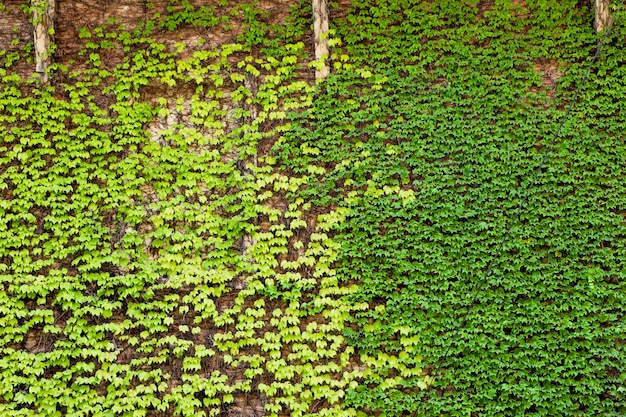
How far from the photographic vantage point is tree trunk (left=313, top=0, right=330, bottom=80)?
6313 millimetres

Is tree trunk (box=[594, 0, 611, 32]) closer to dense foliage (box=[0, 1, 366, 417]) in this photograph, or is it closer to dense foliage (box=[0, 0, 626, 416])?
dense foliage (box=[0, 0, 626, 416])

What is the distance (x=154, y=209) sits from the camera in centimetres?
585

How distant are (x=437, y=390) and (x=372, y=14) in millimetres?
4385

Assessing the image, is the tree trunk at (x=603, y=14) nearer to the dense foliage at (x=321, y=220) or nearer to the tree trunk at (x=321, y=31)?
the dense foliage at (x=321, y=220)

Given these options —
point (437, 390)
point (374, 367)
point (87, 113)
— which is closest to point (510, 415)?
point (437, 390)

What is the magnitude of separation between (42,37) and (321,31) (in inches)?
129

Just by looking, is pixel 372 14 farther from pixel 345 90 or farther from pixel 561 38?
pixel 561 38

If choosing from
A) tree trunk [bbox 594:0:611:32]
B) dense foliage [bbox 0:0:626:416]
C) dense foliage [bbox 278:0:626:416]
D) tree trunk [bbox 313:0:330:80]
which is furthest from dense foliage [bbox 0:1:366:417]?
tree trunk [bbox 594:0:611:32]

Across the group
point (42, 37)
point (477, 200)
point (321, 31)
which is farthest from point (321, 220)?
point (42, 37)

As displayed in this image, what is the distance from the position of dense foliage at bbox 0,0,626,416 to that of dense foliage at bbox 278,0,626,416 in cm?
2

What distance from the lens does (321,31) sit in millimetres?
6336

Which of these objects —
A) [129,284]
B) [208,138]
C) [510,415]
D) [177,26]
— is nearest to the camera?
[510,415]

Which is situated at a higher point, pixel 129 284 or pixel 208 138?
pixel 208 138

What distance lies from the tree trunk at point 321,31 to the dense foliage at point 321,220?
17 centimetres
